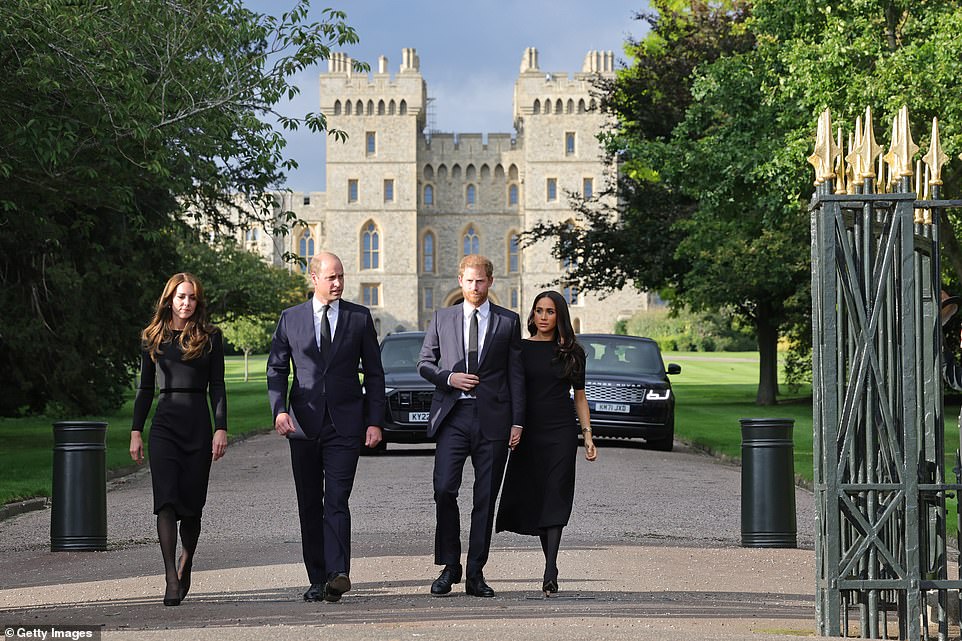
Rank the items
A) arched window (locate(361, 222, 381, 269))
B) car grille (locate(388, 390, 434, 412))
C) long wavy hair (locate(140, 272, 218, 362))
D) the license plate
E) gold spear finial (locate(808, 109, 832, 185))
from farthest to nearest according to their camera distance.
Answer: arched window (locate(361, 222, 381, 269)) < the license plate < car grille (locate(388, 390, 434, 412)) < long wavy hair (locate(140, 272, 218, 362)) < gold spear finial (locate(808, 109, 832, 185))

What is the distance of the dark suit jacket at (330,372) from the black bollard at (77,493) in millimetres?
3229

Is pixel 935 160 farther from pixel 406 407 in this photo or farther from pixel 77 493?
pixel 406 407

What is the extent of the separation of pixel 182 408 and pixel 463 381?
1.48 m

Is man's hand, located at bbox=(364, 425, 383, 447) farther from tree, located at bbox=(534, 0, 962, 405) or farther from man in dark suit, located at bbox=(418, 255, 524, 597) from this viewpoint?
tree, located at bbox=(534, 0, 962, 405)

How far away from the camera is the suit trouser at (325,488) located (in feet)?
24.7

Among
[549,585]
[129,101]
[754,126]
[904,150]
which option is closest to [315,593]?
[549,585]

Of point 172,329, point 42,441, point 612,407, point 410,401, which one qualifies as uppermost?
point 172,329

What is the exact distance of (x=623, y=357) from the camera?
70.4 feet

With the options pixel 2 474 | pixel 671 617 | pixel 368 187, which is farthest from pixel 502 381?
pixel 368 187

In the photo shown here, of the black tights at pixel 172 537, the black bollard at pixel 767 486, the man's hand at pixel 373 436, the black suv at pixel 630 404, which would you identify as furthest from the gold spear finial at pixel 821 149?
the black suv at pixel 630 404

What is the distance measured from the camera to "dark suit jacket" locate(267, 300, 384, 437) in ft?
24.9

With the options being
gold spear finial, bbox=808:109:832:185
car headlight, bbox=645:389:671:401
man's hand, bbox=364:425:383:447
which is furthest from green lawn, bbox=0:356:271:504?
gold spear finial, bbox=808:109:832:185

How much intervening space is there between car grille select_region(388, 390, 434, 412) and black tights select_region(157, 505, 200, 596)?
35.5 ft

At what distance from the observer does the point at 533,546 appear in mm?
10047
